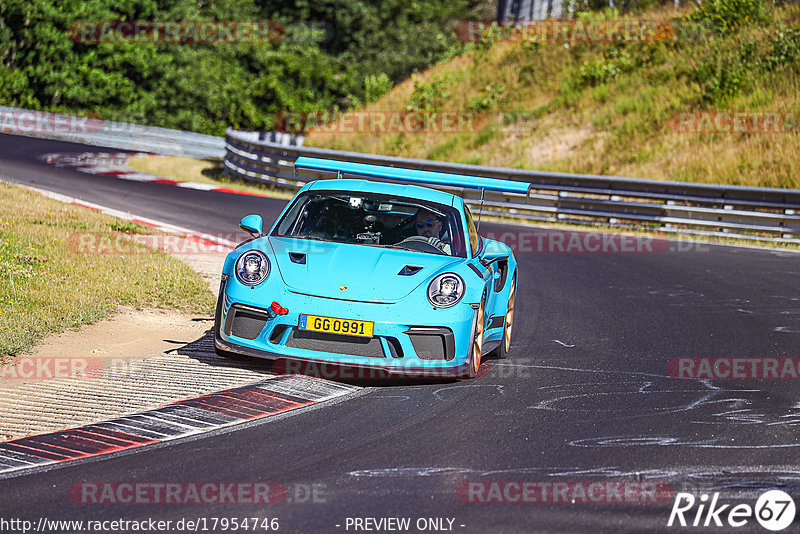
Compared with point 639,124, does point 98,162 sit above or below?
below

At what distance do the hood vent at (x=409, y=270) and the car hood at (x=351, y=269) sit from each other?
2 cm

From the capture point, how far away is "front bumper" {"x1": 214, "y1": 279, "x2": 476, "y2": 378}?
6.77 m

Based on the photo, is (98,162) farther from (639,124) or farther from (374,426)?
(374,426)

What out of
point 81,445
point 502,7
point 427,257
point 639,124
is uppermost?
point 502,7

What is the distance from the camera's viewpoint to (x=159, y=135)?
31.5 meters

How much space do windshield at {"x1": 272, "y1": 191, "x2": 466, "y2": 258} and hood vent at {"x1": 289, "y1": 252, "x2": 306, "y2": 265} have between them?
477 mm

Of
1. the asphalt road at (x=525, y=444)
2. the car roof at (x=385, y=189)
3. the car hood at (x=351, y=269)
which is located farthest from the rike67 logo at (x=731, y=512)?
the car roof at (x=385, y=189)

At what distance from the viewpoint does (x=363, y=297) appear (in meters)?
6.85

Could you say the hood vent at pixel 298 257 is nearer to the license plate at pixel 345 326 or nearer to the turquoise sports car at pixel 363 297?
the turquoise sports car at pixel 363 297

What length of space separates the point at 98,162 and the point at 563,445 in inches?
871

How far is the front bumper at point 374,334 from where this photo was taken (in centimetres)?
677

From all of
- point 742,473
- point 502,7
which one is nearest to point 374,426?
point 742,473

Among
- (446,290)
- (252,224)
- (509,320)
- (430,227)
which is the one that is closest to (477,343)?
(446,290)

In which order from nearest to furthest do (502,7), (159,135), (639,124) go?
1. (639,124)
2. (159,135)
3. (502,7)
